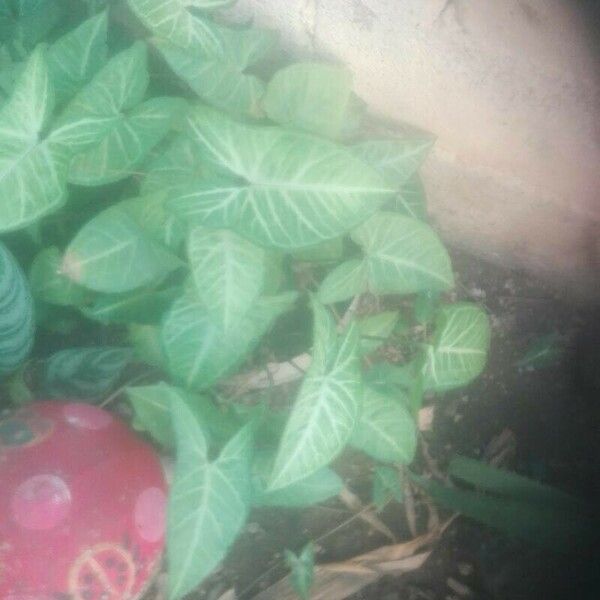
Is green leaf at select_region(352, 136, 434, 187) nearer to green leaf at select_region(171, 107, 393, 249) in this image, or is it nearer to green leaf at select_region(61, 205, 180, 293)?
green leaf at select_region(171, 107, 393, 249)

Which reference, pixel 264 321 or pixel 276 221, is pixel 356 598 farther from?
pixel 276 221

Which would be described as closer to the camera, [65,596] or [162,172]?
[65,596]

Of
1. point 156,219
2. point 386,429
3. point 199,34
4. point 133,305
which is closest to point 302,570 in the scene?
point 386,429

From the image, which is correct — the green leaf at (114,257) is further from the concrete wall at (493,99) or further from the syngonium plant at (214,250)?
the concrete wall at (493,99)

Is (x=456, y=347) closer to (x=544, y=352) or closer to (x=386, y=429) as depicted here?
(x=386, y=429)

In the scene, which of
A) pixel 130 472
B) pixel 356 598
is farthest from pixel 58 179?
pixel 356 598

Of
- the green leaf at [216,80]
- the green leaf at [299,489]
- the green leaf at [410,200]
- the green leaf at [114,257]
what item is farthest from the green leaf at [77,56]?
the green leaf at [299,489]

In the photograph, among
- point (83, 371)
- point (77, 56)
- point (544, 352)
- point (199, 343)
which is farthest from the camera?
point (544, 352)

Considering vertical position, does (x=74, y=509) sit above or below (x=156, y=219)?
below
